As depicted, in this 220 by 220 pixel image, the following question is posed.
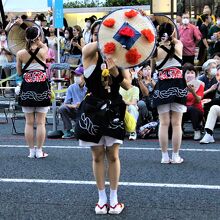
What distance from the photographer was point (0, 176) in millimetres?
6594

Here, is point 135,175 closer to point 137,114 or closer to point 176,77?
point 176,77

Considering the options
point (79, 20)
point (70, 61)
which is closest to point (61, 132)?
point (70, 61)

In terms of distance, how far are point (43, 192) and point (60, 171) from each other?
40.7 inches

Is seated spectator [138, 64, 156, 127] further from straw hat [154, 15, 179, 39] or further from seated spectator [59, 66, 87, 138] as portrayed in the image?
straw hat [154, 15, 179, 39]

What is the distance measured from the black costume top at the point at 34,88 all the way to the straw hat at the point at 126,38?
9.31ft

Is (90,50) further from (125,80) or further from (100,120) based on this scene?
(100,120)

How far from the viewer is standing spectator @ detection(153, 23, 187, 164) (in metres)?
6.87

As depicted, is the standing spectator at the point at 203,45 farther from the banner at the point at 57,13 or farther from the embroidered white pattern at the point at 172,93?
the embroidered white pattern at the point at 172,93

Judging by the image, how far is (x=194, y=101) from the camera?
9.23 m

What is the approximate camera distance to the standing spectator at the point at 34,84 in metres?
7.37

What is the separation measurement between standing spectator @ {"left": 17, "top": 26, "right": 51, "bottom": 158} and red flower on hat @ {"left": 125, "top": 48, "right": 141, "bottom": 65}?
9.36ft

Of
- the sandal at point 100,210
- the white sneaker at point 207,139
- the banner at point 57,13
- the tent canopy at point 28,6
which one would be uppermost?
the tent canopy at point 28,6

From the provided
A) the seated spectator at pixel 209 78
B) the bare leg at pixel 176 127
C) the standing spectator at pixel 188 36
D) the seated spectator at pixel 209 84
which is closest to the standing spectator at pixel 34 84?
the bare leg at pixel 176 127

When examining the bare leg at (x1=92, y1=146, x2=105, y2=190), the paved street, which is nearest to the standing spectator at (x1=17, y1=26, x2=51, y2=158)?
the paved street
